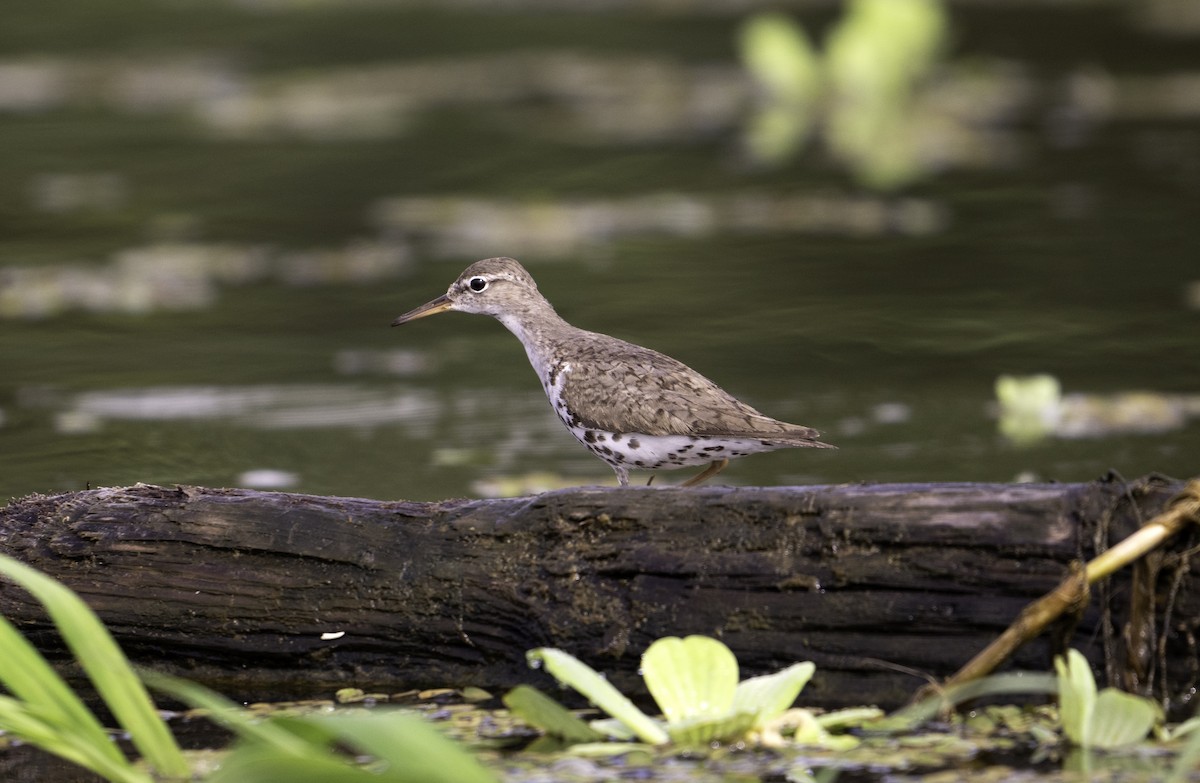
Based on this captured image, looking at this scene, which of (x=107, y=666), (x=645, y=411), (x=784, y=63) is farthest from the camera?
(x=784, y=63)

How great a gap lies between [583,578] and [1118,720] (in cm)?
149

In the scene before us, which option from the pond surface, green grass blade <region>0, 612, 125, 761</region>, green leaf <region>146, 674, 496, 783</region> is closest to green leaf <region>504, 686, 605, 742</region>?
green leaf <region>146, 674, 496, 783</region>

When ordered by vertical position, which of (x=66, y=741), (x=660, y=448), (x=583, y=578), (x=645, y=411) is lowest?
(x=66, y=741)

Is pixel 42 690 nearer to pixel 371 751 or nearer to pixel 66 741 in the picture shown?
pixel 66 741

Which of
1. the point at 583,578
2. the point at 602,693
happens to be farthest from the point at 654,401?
the point at 602,693

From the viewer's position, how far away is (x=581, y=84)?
2006 centimetres

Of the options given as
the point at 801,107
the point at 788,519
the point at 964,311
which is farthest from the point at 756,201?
the point at 788,519

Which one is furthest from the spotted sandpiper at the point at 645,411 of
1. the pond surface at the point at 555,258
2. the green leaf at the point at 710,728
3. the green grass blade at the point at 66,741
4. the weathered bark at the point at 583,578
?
the green grass blade at the point at 66,741

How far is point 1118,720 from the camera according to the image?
391cm

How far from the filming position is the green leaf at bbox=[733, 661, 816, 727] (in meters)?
4.14

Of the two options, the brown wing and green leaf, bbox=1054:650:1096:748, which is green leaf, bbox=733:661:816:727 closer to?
green leaf, bbox=1054:650:1096:748

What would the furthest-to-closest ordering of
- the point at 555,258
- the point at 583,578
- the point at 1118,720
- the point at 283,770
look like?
the point at 555,258 < the point at 583,578 < the point at 1118,720 < the point at 283,770

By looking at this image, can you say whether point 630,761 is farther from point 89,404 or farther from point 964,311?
point 964,311

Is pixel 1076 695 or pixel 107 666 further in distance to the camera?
pixel 1076 695
